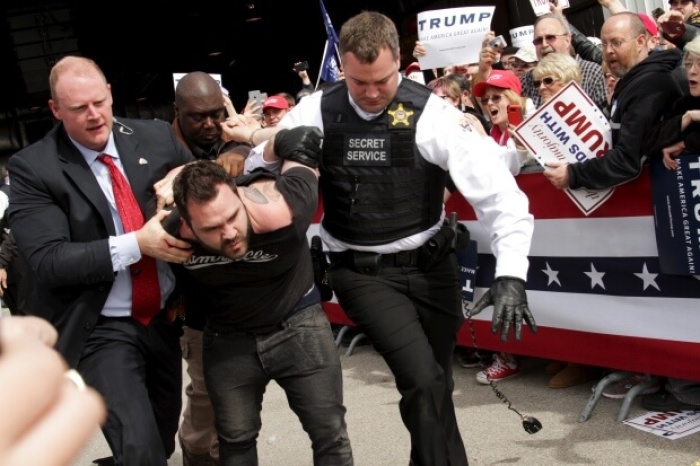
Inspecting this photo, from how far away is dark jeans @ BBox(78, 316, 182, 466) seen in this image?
3.03 metres

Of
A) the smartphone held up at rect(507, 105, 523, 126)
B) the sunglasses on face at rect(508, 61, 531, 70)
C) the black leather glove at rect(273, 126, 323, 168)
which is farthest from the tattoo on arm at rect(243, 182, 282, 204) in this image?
the sunglasses on face at rect(508, 61, 531, 70)

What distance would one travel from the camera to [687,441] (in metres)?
3.85

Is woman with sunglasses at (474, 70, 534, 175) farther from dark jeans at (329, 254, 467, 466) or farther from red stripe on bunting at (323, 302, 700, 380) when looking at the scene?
dark jeans at (329, 254, 467, 466)

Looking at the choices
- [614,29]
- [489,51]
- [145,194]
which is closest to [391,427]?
[145,194]

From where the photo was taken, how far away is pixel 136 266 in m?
3.37

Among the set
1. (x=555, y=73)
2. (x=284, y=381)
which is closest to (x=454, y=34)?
(x=555, y=73)

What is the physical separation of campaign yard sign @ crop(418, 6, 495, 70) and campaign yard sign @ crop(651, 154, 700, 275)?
8.56ft

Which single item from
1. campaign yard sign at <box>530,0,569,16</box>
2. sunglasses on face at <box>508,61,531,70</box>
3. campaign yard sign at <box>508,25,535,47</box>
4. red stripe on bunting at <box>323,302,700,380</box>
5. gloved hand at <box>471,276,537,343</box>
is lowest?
red stripe on bunting at <box>323,302,700,380</box>

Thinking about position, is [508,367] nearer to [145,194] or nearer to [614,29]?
[614,29]

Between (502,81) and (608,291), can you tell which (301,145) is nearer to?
(608,291)

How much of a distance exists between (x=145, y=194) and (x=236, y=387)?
2.83ft

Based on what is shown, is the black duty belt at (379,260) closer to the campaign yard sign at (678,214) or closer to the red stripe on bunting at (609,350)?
the campaign yard sign at (678,214)

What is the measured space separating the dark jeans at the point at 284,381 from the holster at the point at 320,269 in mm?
396

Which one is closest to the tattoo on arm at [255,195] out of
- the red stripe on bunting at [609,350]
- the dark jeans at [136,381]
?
the dark jeans at [136,381]
